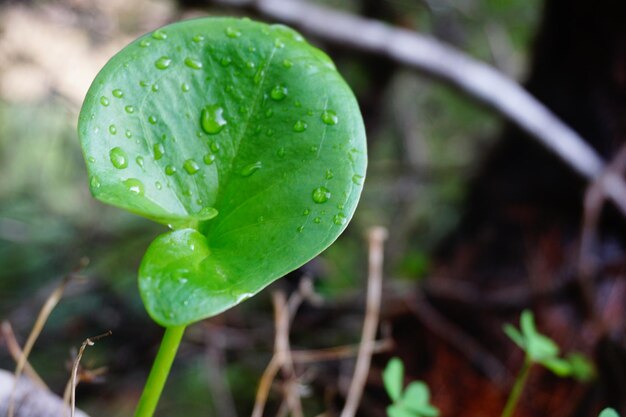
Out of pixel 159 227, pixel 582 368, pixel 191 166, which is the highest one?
pixel 191 166

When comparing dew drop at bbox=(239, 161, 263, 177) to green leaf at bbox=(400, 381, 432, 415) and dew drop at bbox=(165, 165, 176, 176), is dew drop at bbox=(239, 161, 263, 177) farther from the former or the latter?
green leaf at bbox=(400, 381, 432, 415)

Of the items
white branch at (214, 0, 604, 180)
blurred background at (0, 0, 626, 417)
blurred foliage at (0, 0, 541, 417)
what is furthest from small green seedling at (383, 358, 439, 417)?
white branch at (214, 0, 604, 180)

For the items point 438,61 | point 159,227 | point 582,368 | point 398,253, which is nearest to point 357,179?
point 582,368

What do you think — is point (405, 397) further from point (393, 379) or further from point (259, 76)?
point (259, 76)

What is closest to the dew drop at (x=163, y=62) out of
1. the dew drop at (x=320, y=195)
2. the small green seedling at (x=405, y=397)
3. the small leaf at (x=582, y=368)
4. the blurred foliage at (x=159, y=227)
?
the dew drop at (x=320, y=195)

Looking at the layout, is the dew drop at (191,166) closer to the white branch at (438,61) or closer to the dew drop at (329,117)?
the dew drop at (329,117)

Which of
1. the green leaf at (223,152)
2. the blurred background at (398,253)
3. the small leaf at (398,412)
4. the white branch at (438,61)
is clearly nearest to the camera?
the green leaf at (223,152)
